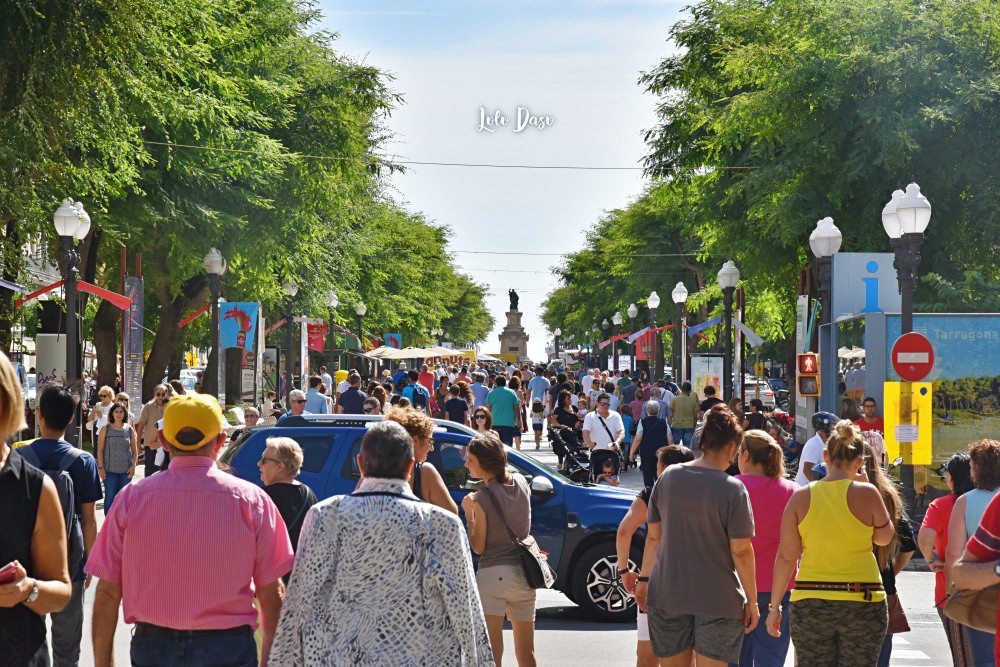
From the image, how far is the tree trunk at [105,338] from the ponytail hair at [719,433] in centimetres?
2686

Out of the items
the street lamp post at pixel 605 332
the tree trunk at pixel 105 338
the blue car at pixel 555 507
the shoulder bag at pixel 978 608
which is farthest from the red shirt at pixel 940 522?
the street lamp post at pixel 605 332

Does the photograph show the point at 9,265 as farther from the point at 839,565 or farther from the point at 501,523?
the point at 839,565

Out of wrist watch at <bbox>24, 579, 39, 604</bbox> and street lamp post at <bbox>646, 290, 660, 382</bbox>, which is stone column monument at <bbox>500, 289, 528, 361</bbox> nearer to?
street lamp post at <bbox>646, 290, 660, 382</bbox>

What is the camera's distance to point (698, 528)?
661 cm

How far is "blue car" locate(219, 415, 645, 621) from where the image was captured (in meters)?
11.1

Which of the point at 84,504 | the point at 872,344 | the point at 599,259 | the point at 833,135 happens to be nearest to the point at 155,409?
the point at 872,344

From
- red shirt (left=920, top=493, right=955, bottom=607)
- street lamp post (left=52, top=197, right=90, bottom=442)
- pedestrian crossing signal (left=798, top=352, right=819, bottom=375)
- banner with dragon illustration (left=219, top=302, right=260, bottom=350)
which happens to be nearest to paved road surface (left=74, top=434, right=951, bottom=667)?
red shirt (left=920, top=493, right=955, bottom=607)

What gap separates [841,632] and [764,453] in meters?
1.24

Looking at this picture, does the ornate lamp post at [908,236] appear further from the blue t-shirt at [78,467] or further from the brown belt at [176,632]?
the brown belt at [176,632]

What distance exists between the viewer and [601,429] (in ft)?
Result: 66.1

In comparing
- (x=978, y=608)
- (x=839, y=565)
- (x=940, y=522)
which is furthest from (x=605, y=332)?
(x=978, y=608)

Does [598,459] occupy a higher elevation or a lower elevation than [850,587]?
lower

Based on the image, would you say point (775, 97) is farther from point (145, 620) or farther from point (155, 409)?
point (145, 620)

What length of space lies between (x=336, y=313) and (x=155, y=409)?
35.1 metres
